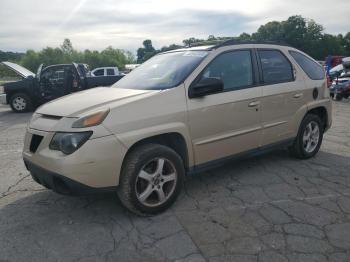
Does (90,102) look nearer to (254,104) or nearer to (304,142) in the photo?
(254,104)

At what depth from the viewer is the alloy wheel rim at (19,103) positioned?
1342cm

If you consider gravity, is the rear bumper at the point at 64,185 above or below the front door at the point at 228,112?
below

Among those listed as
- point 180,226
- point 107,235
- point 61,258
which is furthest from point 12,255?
point 180,226

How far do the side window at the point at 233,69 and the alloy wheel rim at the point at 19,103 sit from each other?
11.1 metres

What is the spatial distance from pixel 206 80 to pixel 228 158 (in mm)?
1067

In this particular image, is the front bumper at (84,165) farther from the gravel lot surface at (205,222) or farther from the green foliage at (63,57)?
the green foliage at (63,57)

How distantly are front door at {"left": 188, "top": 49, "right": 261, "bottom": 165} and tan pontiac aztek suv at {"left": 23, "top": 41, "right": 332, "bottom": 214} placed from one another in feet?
0.04

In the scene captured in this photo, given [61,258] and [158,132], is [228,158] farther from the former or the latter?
[61,258]

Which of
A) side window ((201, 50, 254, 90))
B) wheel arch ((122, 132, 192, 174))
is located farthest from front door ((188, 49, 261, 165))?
wheel arch ((122, 132, 192, 174))

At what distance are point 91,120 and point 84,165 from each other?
411mm

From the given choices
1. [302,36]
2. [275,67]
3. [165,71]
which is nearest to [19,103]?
[165,71]

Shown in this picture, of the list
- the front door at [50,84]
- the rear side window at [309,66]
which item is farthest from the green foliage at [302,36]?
the rear side window at [309,66]

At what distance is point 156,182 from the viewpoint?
142 inches

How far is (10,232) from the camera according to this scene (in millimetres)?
3357
